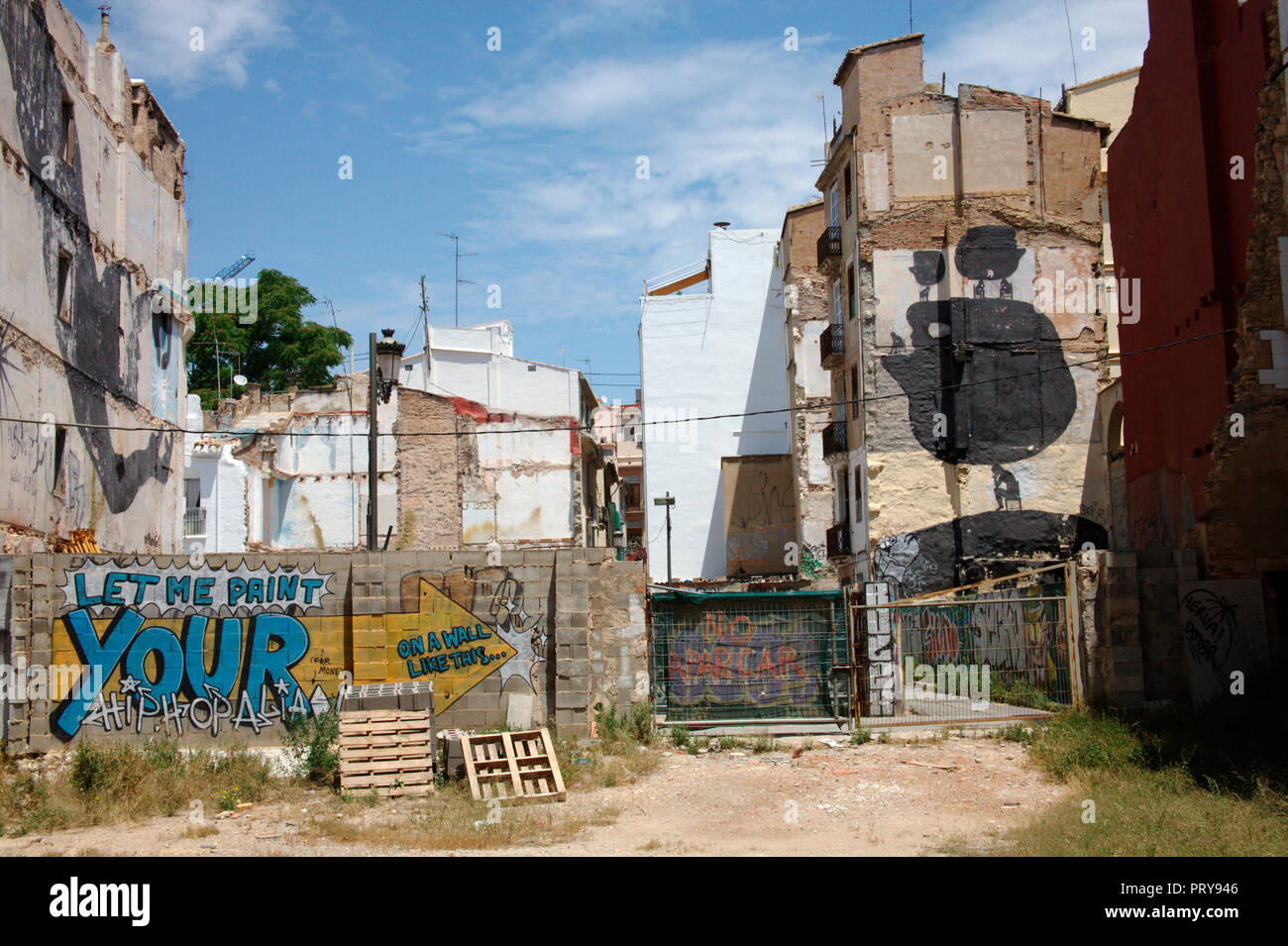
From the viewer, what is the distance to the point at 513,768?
1260 centimetres

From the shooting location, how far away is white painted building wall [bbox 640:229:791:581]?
5194 cm

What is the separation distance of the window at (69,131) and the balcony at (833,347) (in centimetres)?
2374

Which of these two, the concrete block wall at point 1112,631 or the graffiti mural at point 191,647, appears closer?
the graffiti mural at point 191,647

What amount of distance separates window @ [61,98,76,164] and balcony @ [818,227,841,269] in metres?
23.4

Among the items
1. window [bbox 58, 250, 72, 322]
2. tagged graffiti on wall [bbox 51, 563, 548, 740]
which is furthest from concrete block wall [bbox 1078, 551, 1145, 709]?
window [bbox 58, 250, 72, 322]

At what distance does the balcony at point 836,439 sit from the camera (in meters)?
35.4

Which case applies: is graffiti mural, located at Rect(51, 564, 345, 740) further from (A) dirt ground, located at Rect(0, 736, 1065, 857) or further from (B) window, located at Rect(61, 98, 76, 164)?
(B) window, located at Rect(61, 98, 76, 164)

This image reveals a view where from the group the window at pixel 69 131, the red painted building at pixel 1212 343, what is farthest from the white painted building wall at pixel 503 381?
the red painted building at pixel 1212 343

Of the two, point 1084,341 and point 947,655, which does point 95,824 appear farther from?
point 1084,341

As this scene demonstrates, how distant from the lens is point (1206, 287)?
57.6 feet

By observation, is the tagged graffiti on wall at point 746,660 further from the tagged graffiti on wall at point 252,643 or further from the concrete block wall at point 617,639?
the tagged graffiti on wall at point 252,643

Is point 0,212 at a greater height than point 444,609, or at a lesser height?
greater

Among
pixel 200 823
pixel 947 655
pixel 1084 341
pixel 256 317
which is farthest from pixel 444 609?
pixel 256 317
